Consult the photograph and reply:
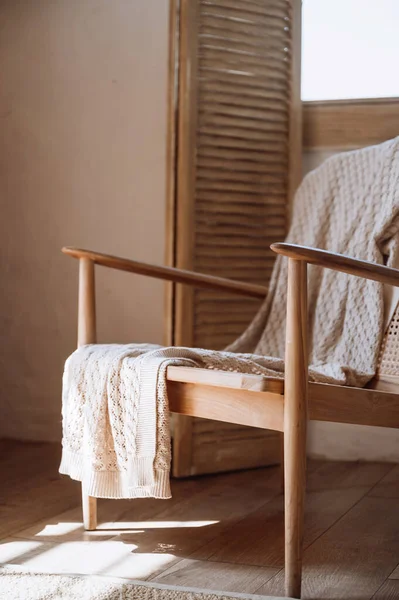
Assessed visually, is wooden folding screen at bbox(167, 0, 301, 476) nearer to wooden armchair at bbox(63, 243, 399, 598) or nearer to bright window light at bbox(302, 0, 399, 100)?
bright window light at bbox(302, 0, 399, 100)

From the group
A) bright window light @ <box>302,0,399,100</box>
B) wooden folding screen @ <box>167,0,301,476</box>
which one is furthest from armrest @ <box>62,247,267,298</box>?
bright window light @ <box>302,0,399,100</box>

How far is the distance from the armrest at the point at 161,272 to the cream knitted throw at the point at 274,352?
15 cm

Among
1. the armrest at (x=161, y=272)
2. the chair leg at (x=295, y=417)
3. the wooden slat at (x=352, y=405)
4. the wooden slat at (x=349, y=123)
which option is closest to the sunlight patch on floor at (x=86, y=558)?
the chair leg at (x=295, y=417)

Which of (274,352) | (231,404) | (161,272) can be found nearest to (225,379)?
(231,404)

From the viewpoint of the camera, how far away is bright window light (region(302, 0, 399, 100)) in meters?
2.99

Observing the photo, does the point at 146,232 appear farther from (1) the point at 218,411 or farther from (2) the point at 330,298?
(1) the point at 218,411

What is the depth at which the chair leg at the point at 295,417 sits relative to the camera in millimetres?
1661

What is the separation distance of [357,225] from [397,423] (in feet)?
2.12

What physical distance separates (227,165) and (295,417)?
1.24 metres

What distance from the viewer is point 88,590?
1.62 meters

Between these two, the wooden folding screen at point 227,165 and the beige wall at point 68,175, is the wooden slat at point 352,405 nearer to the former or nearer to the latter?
the wooden folding screen at point 227,165

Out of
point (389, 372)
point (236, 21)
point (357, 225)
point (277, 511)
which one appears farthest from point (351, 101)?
point (277, 511)

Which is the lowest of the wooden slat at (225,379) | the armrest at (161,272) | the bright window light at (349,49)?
the wooden slat at (225,379)

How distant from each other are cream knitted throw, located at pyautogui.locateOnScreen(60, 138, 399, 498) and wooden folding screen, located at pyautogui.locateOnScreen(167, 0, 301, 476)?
279 millimetres
